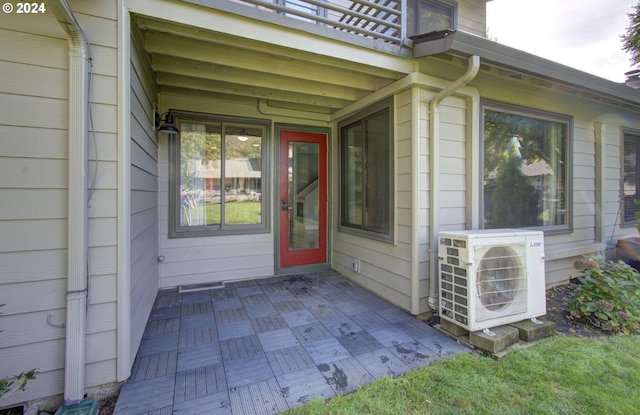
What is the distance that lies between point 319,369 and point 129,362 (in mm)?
1224

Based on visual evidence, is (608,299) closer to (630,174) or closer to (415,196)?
(415,196)

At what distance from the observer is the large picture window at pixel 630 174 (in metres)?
4.51

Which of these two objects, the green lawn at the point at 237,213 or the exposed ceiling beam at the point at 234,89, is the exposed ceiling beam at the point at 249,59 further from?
the green lawn at the point at 237,213

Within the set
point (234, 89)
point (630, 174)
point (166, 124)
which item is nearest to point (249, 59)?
point (234, 89)

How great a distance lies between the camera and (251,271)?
12.9ft

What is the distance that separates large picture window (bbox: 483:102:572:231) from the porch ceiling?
57.4 inches

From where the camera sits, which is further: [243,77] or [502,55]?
[243,77]

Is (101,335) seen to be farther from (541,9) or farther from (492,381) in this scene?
(541,9)

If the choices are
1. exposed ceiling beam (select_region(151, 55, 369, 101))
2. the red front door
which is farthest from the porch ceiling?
the red front door

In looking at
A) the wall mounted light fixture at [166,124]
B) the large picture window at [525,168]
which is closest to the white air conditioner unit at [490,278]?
the large picture window at [525,168]

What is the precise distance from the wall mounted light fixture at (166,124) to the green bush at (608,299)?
15.0ft

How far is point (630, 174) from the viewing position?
4574 mm

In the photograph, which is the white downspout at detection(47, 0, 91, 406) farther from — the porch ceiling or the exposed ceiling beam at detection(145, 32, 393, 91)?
the exposed ceiling beam at detection(145, 32, 393, 91)

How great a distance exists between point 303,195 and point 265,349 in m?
2.40
